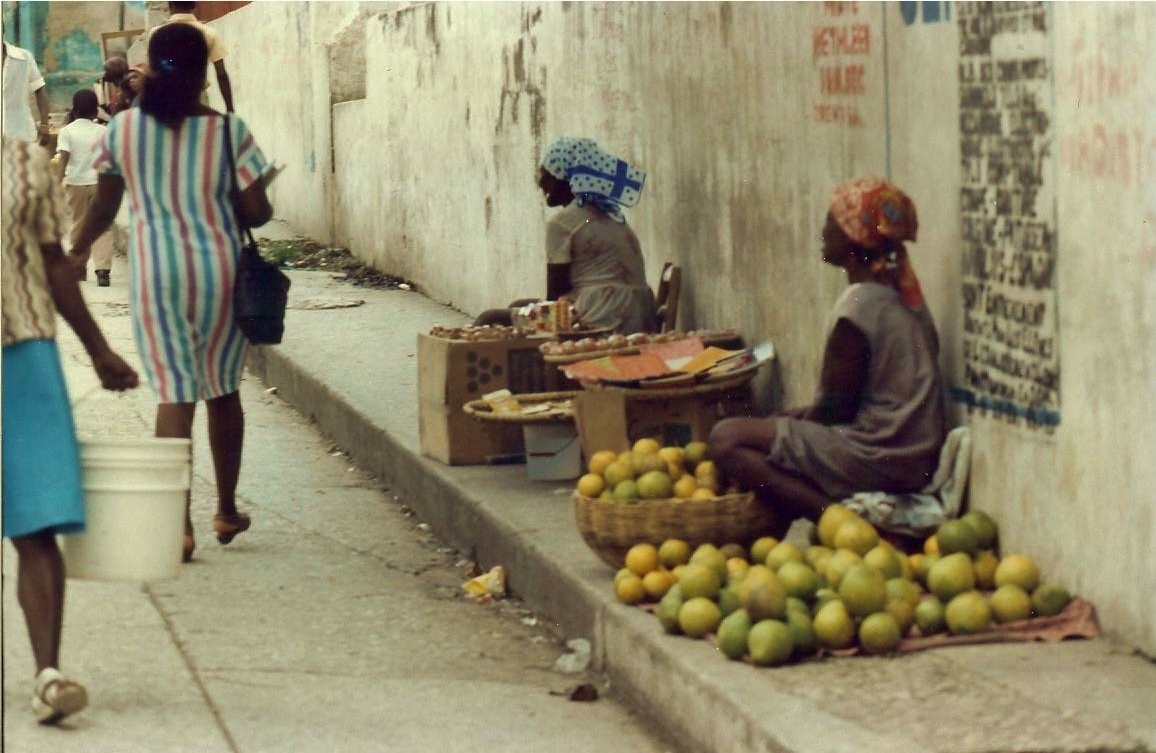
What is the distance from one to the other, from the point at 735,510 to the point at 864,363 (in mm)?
551

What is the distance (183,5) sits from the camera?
14469mm

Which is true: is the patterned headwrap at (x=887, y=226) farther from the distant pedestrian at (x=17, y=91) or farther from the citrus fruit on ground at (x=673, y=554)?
the distant pedestrian at (x=17, y=91)

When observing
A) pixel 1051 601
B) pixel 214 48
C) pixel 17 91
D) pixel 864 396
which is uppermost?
pixel 214 48

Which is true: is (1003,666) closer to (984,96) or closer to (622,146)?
(984,96)

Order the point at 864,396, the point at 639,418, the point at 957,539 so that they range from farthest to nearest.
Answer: the point at 639,418 < the point at 864,396 < the point at 957,539

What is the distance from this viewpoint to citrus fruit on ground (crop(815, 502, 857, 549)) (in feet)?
18.1

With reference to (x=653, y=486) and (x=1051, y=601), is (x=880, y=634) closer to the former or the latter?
(x=1051, y=601)

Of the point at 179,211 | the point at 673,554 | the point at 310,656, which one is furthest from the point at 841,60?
the point at 310,656

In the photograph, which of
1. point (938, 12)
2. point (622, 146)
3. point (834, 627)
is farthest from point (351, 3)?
point (834, 627)

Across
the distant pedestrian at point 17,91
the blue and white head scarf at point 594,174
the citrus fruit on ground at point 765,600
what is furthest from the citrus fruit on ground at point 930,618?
the distant pedestrian at point 17,91

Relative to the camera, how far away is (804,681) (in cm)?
471

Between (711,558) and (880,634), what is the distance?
622mm

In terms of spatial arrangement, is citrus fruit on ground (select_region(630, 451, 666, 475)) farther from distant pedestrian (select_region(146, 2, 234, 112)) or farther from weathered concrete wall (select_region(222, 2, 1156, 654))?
Answer: distant pedestrian (select_region(146, 2, 234, 112))

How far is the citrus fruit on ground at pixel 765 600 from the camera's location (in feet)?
16.3
